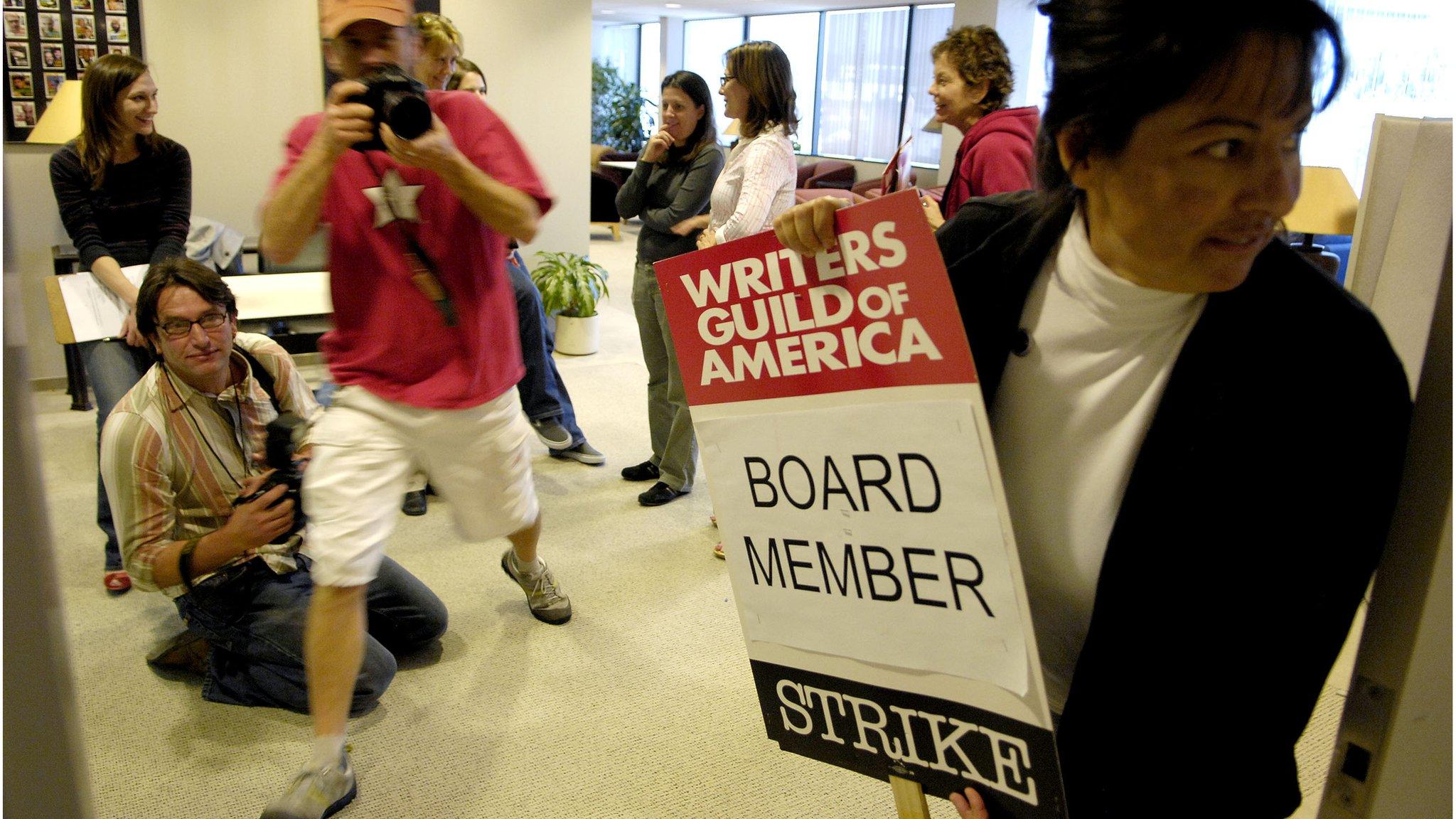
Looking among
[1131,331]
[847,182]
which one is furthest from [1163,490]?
[847,182]

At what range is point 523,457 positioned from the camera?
2.14 meters

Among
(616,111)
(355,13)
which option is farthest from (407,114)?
(616,111)

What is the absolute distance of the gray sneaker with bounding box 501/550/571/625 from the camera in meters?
2.59

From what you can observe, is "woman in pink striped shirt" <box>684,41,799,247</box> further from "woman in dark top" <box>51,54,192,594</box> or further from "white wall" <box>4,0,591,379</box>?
"white wall" <box>4,0,591,379</box>

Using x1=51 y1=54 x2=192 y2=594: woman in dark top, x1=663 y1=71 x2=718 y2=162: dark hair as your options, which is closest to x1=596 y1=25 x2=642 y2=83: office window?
x1=51 y1=54 x2=192 y2=594: woman in dark top

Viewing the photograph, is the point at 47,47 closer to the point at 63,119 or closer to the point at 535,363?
the point at 63,119

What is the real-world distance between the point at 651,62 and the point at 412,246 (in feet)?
52.9

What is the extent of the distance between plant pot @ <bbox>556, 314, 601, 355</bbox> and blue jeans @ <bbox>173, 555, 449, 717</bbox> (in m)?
3.20

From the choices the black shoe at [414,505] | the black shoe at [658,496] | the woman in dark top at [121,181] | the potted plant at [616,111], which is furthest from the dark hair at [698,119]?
the potted plant at [616,111]

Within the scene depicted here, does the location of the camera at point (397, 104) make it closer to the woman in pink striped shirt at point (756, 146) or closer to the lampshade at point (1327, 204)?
the woman in pink striped shirt at point (756, 146)

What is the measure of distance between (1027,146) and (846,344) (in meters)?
1.60

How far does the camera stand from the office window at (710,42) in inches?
587

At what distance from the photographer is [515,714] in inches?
88.7

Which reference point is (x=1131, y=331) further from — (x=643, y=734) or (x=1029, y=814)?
(x=643, y=734)
